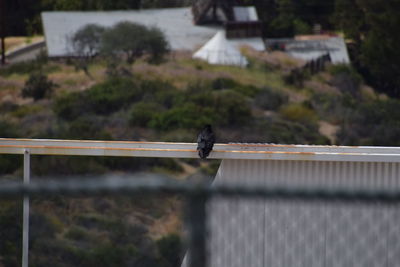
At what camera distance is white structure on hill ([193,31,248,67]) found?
33344 mm

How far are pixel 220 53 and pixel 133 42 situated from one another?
389 cm

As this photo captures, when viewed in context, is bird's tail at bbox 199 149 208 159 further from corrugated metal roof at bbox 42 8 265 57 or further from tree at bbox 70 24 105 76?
corrugated metal roof at bbox 42 8 265 57

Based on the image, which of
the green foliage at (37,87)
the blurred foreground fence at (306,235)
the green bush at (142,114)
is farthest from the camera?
the green foliage at (37,87)

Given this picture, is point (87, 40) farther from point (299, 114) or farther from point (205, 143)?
point (205, 143)

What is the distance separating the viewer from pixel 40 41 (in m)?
34.6

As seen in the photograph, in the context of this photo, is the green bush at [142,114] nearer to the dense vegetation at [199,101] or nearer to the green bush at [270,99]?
the dense vegetation at [199,101]

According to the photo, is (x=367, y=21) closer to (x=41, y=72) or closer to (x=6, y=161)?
(x=41, y=72)

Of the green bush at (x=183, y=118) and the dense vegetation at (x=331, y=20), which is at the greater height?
the dense vegetation at (x=331, y=20)

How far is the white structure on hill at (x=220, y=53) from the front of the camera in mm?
33344

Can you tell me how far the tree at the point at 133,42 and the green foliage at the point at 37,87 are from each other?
11.9 ft

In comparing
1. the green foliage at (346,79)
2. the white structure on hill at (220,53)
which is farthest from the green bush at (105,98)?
the green foliage at (346,79)

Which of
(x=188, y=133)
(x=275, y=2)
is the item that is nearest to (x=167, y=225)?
(x=188, y=133)

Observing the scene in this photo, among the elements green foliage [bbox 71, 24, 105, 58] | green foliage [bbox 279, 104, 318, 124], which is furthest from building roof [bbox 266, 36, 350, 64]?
green foliage [bbox 71, 24, 105, 58]

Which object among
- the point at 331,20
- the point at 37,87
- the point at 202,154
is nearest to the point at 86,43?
the point at 37,87
